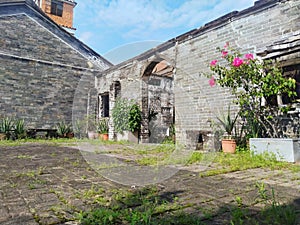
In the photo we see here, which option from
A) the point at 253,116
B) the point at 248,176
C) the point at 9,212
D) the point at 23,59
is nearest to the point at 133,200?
the point at 9,212

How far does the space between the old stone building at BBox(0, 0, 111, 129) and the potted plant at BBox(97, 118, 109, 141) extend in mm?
1066

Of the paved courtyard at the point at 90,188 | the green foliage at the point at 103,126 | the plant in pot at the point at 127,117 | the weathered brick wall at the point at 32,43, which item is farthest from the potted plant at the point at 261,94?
the weathered brick wall at the point at 32,43

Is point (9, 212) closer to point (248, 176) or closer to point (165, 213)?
point (165, 213)

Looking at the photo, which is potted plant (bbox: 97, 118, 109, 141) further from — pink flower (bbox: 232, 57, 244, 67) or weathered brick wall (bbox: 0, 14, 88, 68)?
pink flower (bbox: 232, 57, 244, 67)

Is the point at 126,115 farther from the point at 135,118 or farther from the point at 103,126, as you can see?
the point at 103,126

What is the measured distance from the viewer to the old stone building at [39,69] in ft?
30.5

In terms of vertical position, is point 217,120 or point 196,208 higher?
point 217,120

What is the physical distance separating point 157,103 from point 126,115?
5.25 feet

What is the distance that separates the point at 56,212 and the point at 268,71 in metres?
4.44

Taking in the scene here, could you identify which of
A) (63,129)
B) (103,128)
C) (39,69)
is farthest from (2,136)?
(103,128)

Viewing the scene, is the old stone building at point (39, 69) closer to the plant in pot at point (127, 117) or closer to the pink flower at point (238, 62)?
the plant in pot at point (127, 117)

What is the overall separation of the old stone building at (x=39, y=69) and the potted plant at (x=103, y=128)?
1.07m

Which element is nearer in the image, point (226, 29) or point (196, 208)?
point (196, 208)

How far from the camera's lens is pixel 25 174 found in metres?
2.64
